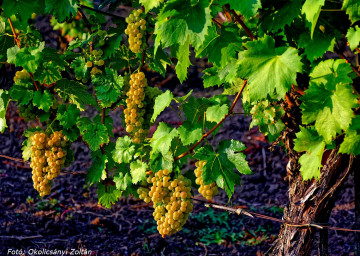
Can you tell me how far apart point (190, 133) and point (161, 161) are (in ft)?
0.79

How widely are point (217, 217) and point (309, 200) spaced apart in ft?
6.12

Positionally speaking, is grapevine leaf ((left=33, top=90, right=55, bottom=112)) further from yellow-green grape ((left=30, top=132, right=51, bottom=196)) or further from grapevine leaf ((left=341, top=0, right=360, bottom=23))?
grapevine leaf ((left=341, top=0, right=360, bottom=23))

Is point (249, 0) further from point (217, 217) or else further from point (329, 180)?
point (217, 217)

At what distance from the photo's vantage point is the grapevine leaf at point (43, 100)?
2.22 meters

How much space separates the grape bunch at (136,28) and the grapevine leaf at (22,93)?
589 millimetres

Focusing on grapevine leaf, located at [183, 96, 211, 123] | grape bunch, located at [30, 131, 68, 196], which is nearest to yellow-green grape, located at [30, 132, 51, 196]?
grape bunch, located at [30, 131, 68, 196]

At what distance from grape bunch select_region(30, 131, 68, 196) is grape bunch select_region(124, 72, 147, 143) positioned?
14.4 inches

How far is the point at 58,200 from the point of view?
4.48 metres

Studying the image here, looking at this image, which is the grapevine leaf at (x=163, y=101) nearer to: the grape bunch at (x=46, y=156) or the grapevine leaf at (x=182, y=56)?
the grapevine leaf at (x=182, y=56)

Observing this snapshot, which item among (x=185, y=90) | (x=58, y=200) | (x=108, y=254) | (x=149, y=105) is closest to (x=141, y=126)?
(x=149, y=105)

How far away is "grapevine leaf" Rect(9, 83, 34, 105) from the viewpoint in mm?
2215

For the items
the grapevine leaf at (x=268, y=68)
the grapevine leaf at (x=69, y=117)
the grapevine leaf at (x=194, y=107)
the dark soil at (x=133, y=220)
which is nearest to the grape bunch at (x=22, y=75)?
the grapevine leaf at (x=69, y=117)

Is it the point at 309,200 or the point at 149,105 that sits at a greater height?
the point at 149,105

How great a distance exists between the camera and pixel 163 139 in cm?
195
